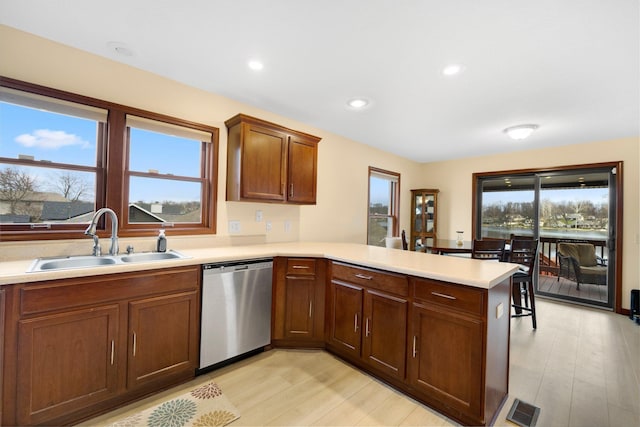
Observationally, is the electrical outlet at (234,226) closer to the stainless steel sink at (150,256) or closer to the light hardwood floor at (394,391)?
the stainless steel sink at (150,256)

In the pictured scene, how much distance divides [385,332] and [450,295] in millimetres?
623

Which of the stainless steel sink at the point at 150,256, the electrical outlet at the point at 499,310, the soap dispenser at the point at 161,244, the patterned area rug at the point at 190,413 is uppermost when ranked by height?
the soap dispenser at the point at 161,244

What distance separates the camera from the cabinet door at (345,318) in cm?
229

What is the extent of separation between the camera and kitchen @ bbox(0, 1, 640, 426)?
1989 mm

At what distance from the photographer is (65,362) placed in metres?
1.60

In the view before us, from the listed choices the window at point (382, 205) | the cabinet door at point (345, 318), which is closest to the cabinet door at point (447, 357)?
the cabinet door at point (345, 318)

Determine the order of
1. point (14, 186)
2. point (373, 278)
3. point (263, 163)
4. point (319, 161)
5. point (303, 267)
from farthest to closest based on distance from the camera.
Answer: point (319, 161) → point (263, 163) → point (303, 267) → point (373, 278) → point (14, 186)

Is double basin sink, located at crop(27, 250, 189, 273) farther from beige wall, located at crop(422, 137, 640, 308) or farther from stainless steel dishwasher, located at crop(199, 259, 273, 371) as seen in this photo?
beige wall, located at crop(422, 137, 640, 308)

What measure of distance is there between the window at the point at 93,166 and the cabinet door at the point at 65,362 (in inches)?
30.3

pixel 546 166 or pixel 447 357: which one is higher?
pixel 546 166

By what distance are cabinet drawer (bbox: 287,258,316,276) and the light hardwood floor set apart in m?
0.75

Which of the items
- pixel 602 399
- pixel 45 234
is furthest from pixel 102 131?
pixel 602 399

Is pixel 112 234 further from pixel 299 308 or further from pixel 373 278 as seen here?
pixel 373 278

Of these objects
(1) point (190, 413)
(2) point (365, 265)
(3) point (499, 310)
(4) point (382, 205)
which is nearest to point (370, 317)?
(2) point (365, 265)
